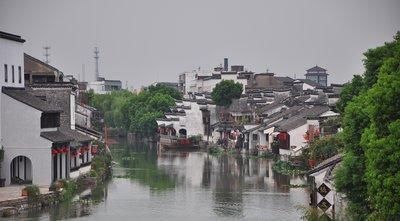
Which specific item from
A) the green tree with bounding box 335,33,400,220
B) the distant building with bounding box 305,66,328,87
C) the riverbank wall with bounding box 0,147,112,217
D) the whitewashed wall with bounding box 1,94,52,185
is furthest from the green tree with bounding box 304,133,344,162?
the distant building with bounding box 305,66,328,87

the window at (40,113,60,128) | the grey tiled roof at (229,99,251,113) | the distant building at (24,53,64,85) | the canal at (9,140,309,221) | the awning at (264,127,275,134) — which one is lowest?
the canal at (9,140,309,221)

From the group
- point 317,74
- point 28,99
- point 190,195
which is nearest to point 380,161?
point 190,195

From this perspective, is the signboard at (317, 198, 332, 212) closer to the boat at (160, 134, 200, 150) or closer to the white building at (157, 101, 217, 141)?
the boat at (160, 134, 200, 150)

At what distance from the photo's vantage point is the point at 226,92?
105 m

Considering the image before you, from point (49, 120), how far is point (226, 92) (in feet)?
195

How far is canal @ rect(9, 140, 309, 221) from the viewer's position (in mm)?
38750

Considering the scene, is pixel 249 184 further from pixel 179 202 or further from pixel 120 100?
pixel 120 100

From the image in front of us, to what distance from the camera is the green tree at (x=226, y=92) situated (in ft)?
344

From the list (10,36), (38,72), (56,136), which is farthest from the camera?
(38,72)

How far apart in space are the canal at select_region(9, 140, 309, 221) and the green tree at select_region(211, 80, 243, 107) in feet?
113

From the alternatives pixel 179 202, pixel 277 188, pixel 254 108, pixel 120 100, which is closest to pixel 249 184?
pixel 277 188

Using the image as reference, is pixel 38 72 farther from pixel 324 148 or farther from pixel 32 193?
pixel 32 193

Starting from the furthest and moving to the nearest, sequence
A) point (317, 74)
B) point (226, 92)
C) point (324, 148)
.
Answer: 1. point (317, 74)
2. point (226, 92)
3. point (324, 148)

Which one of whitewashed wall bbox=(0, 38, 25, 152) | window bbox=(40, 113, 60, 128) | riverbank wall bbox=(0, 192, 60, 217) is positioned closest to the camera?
riverbank wall bbox=(0, 192, 60, 217)
